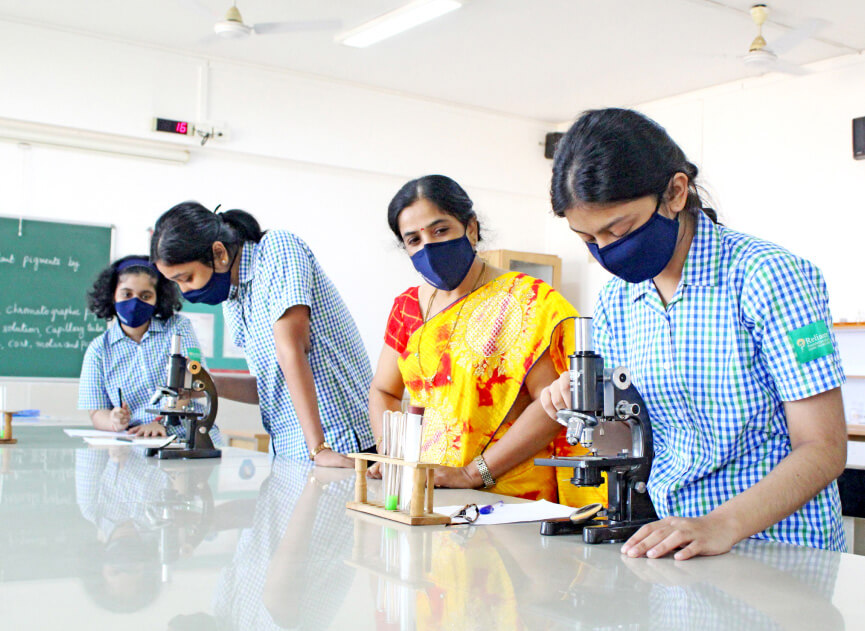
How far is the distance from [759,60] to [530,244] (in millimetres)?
2863

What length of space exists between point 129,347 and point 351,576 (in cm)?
258

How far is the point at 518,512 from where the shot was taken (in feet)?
4.96

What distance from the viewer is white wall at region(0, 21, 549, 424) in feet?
17.2

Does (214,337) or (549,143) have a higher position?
(549,143)

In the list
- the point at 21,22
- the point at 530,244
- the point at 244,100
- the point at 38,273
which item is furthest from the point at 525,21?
the point at 38,273

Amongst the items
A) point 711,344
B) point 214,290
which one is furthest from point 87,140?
point 711,344

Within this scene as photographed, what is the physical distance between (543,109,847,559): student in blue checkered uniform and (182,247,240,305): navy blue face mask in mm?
1409

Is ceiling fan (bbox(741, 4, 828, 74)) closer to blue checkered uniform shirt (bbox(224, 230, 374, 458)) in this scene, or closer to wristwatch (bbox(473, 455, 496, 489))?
blue checkered uniform shirt (bbox(224, 230, 374, 458))

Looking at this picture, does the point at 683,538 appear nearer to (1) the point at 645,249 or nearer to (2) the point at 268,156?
(1) the point at 645,249

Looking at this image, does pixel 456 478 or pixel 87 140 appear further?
pixel 87 140

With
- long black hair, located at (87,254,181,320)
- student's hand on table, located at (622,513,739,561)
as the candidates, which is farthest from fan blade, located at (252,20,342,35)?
student's hand on table, located at (622,513,739,561)

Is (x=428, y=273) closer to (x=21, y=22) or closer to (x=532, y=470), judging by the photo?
(x=532, y=470)

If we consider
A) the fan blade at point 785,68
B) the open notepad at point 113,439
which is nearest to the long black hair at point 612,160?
the open notepad at point 113,439

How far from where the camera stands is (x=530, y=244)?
7.21 meters
